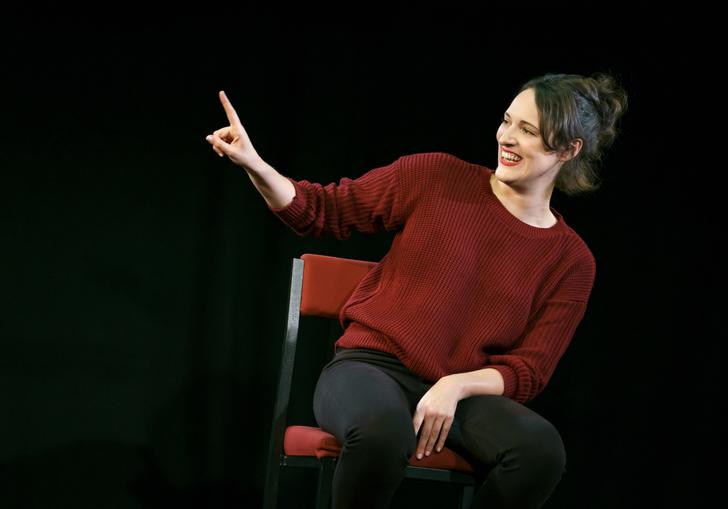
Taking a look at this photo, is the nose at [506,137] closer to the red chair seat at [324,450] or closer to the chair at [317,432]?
the chair at [317,432]

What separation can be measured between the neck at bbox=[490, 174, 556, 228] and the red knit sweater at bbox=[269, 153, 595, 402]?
2 centimetres

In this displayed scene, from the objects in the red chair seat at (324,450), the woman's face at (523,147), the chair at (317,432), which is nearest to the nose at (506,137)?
the woman's face at (523,147)

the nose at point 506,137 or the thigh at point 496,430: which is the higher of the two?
the nose at point 506,137

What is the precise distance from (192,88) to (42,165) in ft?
1.44

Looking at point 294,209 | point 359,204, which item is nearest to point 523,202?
point 359,204

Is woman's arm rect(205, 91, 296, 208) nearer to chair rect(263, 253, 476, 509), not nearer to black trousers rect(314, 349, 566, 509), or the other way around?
chair rect(263, 253, 476, 509)

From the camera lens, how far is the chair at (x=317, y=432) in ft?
5.17

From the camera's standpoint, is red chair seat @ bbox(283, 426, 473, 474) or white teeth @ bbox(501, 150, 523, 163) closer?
red chair seat @ bbox(283, 426, 473, 474)

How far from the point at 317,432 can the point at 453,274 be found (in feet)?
1.33

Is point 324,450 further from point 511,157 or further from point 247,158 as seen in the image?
point 511,157

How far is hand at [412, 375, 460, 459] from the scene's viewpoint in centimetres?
151

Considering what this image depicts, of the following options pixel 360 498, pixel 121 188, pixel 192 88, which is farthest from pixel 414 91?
pixel 360 498

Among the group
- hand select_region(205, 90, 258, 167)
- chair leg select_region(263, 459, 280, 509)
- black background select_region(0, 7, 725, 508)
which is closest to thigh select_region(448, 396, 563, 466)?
chair leg select_region(263, 459, 280, 509)

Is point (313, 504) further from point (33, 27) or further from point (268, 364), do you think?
point (33, 27)
